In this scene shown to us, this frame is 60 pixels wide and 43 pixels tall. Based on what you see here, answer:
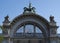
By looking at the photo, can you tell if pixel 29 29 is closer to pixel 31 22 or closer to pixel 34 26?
pixel 34 26

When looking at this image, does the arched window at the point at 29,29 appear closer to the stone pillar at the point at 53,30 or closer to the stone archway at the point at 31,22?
the stone archway at the point at 31,22

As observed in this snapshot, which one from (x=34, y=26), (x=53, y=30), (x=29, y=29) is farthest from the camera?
(x=34, y=26)

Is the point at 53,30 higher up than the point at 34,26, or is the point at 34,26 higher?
the point at 34,26

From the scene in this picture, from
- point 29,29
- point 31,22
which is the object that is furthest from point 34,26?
point 29,29

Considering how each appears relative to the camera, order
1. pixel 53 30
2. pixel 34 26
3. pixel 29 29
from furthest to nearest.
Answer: pixel 34 26 < pixel 29 29 < pixel 53 30

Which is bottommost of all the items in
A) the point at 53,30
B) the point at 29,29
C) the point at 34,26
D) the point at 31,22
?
the point at 53,30

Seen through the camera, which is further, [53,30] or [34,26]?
[34,26]

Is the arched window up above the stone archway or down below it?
below

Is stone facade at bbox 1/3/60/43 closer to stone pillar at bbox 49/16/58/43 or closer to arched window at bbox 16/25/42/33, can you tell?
stone pillar at bbox 49/16/58/43

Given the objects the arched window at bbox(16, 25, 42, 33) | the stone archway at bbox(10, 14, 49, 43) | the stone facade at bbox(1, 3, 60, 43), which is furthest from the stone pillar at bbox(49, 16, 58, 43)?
the arched window at bbox(16, 25, 42, 33)

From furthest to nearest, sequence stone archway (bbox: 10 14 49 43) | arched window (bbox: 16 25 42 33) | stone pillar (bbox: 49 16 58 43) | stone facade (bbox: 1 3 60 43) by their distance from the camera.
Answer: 1. arched window (bbox: 16 25 42 33)
2. stone archway (bbox: 10 14 49 43)
3. stone facade (bbox: 1 3 60 43)
4. stone pillar (bbox: 49 16 58 43)

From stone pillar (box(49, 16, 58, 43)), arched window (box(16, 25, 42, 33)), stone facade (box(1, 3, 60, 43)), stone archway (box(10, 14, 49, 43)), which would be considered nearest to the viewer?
stone pillar (box(49, 16, 58, 43))

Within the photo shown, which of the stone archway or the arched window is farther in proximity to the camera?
the arched window

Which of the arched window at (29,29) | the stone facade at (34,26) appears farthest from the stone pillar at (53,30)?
the arched window at (29,29)
